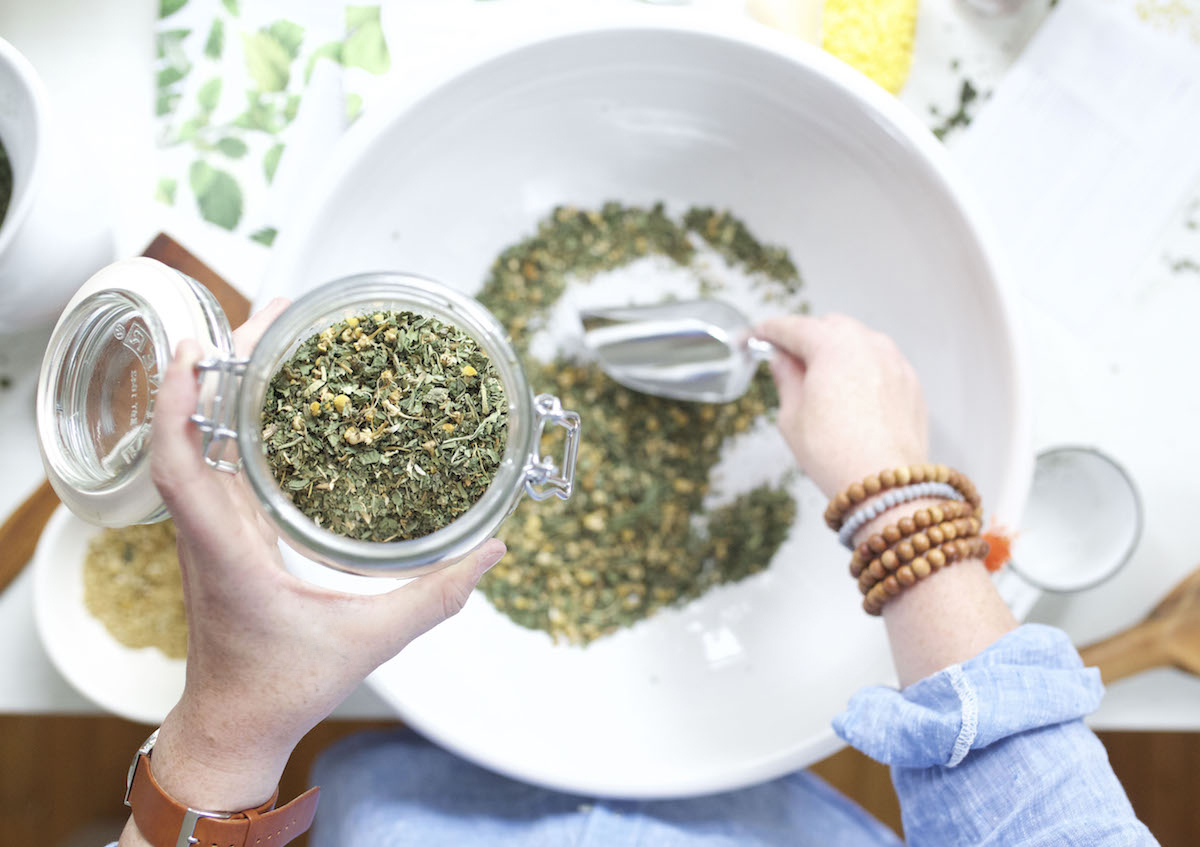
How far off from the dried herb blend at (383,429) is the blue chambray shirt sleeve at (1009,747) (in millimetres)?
398

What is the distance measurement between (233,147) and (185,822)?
2.19 feet

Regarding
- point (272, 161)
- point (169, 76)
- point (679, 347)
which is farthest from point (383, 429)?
point (169, 76)

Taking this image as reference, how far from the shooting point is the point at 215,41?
926 mm

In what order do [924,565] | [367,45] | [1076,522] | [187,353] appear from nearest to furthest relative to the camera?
[187,353], [924,565], [367,45], [1076,522]

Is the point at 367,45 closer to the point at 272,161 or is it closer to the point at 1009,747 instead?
the point at 272,161

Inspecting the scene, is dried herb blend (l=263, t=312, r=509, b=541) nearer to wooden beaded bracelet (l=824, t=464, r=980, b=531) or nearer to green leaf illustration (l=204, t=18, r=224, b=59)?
wooden beaded bracelet (l=824, t=464, r=980, b=531)

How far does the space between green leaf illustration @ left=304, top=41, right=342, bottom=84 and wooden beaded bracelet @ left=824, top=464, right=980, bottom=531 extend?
0.69 m

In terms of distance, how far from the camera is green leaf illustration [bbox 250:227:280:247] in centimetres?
92

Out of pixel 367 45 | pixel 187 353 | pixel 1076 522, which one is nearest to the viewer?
pixel 187 353

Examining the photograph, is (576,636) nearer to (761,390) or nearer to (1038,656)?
(761,390)

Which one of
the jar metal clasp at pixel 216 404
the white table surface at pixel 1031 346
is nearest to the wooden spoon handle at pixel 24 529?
the white table surface at pixel 1031 346

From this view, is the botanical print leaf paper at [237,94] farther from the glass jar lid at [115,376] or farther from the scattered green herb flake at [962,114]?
the scattered green herb flake at [962,114]

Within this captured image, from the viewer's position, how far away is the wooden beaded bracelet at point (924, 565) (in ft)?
2.31

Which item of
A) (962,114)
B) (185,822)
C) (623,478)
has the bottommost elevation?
(185,822)
